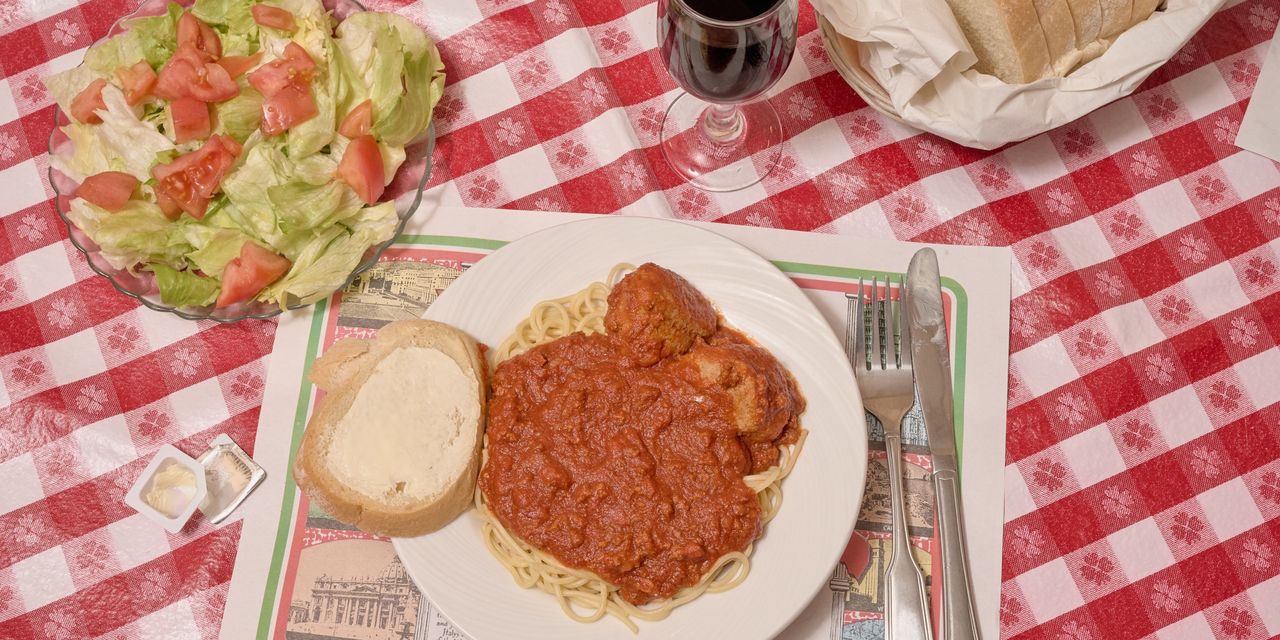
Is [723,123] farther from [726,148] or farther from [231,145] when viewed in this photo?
[231,145]

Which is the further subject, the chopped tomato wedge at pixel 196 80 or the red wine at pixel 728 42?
the chopped tomato wedge at pixel 196 80

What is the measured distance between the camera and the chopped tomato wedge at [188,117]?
323cm

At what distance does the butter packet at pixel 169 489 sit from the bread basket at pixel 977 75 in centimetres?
249

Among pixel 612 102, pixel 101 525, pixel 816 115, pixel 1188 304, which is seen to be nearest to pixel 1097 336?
pixel 1188 304

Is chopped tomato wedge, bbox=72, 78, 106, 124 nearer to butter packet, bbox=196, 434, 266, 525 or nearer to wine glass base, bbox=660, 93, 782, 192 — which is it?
butter packet, bbox=196, 434, 266, 525

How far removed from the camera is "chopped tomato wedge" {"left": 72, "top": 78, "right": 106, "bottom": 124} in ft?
Answer: 10.8

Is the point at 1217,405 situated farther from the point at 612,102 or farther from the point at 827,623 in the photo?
the point at 612,102

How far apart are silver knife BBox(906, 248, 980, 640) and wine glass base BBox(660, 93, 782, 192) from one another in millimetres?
650

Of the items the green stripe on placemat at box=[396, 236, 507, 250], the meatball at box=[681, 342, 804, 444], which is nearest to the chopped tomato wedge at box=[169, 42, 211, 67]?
the green stripe on placemat at box=[396, 236, 507, 250]

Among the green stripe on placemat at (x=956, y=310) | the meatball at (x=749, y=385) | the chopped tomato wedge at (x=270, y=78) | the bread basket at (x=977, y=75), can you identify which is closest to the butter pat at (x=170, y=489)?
the chopped tomato wedge at (x=270, y=78)

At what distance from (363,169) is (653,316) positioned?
115 cm

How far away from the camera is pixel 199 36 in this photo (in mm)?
3367

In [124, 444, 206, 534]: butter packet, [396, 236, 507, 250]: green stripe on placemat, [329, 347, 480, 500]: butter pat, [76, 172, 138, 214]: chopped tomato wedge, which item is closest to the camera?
[329, 347, 480, 500]: butter pat

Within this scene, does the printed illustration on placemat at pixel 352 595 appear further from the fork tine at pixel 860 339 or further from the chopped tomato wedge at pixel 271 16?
the chopped tomato wedge at pixel 271 16
